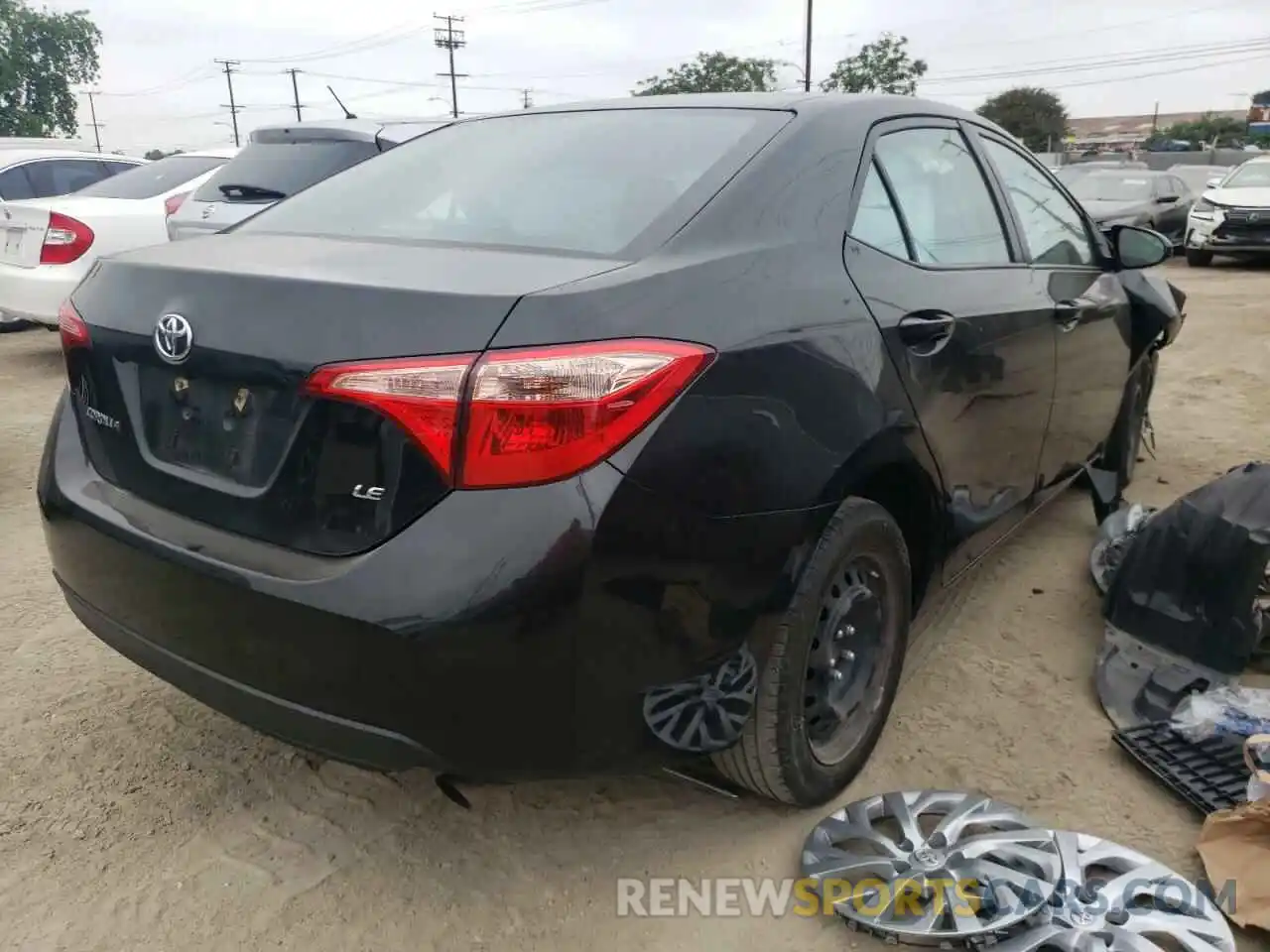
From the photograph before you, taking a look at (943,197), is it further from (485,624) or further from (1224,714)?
(485,624)

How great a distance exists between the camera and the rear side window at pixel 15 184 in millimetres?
8281

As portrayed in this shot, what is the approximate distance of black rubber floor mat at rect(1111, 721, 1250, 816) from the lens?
2289 millimetres

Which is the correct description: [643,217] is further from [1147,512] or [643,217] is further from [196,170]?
[196,170]

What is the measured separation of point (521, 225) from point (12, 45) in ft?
166

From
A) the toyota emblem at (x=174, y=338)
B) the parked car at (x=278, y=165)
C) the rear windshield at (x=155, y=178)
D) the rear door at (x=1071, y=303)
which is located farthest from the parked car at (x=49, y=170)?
the rear door at (x=1071, y=303)

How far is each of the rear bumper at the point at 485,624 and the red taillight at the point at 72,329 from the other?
1.32 feet

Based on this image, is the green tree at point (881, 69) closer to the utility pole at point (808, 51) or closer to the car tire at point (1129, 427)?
the utility pole at point (808, 51)

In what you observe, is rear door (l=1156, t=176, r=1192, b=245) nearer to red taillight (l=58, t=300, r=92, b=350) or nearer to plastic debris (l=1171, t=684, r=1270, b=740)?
plastic debris (l=1171, t=684, r=1270, b=740)

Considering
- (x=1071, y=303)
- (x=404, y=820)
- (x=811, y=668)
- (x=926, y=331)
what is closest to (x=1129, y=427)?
(x=1071, y=303)

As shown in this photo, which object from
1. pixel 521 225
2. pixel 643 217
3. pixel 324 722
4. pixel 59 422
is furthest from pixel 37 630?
pixel 643 217

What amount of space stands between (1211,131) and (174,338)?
7660cm

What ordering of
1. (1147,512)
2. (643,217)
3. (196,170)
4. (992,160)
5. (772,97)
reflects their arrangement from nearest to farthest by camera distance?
(643,217) < (772,97) < (992,160) < (1147,512) < (196,170)

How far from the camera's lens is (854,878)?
6.72ft

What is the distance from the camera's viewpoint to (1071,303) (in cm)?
315
